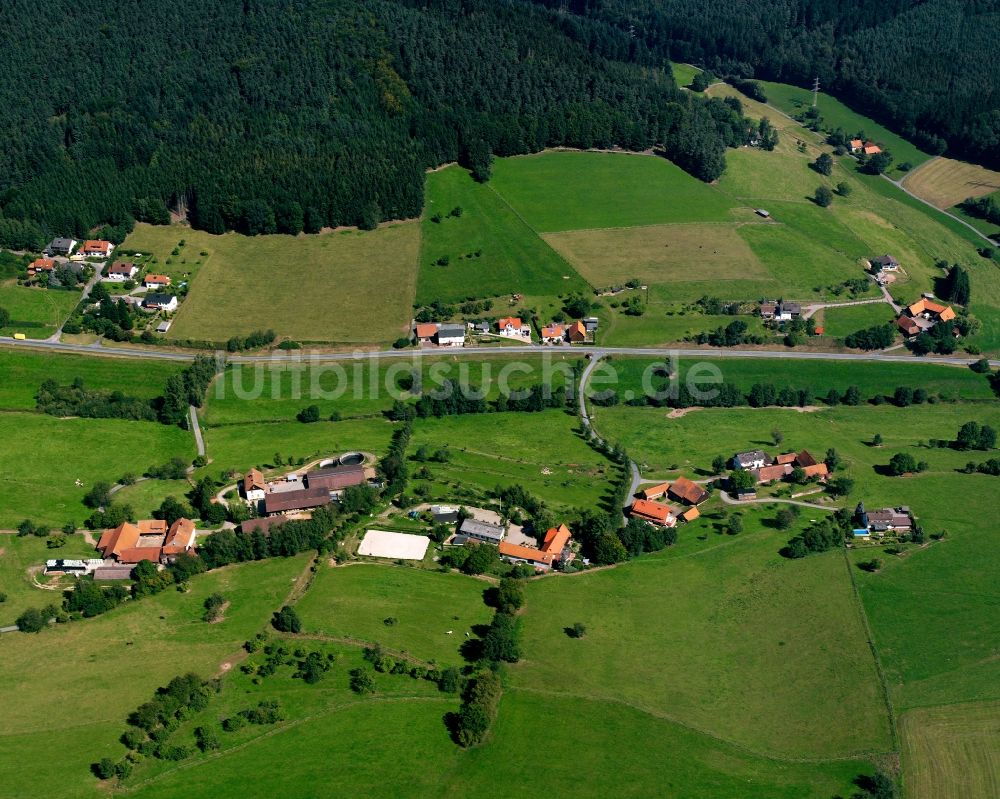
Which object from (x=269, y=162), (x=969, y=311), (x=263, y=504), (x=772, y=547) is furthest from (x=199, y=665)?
(x=969, y=311)

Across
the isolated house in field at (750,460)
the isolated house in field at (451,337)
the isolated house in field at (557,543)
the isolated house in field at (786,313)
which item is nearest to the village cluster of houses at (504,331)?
the isolated house in field at (451,337)

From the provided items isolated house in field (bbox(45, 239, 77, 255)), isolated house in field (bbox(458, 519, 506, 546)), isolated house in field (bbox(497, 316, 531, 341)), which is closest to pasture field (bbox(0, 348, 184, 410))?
isolated house in field (bbox(45, 239, 77, 255))

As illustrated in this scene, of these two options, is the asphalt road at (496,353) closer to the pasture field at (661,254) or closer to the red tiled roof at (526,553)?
the pasture field at (661,254)

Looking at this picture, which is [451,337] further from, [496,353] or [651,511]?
[651,511]

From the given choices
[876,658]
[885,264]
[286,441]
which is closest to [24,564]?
[286,441]

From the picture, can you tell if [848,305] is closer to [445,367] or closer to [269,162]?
[445,367]

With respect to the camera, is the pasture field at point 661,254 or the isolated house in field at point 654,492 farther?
the pasture field at point 661,254

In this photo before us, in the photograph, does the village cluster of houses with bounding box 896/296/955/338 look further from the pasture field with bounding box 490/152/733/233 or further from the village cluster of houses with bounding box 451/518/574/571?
the village cluster of houses with bounding box 451/518/574/571
